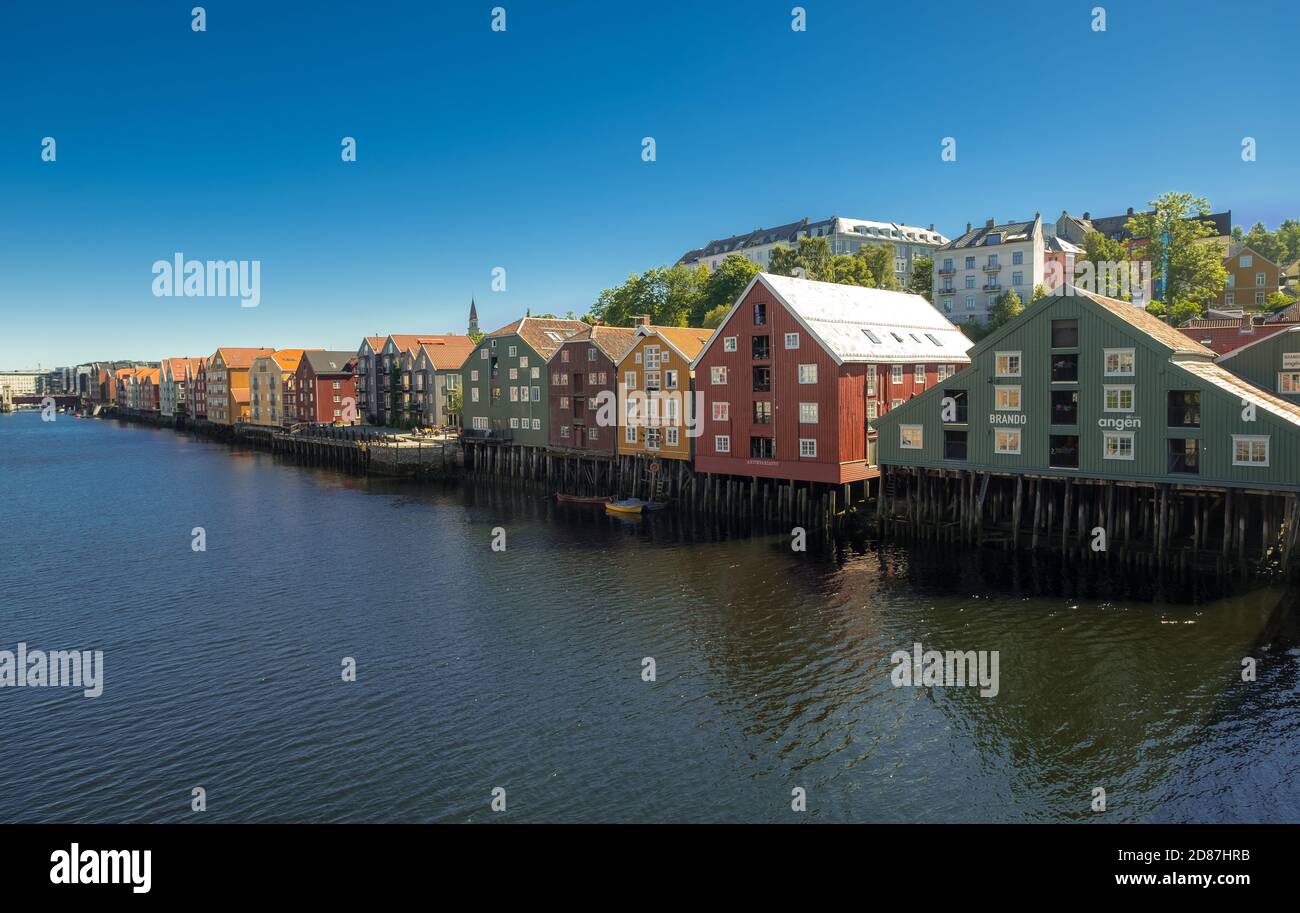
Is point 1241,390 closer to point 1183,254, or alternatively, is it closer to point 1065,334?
point 1065,334

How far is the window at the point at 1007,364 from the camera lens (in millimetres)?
43500

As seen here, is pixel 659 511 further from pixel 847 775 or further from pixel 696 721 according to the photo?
pixel 847 775

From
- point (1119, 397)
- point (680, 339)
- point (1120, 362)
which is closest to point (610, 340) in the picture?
point (680, 339)

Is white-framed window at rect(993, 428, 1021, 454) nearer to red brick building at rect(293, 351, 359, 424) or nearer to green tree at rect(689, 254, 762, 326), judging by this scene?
green tree at rect(689, 254, 762, 326)

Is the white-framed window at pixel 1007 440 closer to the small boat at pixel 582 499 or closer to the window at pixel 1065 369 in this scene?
the window at pixel 1065 369

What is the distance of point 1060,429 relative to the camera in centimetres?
4197

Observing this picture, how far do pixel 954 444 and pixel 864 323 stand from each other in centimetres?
1362

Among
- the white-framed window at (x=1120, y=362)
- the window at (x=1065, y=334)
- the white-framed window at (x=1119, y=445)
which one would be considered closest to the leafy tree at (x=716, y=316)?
the window at (x=1065, y=334)

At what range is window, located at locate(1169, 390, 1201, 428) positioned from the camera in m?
38.3

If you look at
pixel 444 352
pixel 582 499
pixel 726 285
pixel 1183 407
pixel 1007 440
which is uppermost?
pixel 726 285

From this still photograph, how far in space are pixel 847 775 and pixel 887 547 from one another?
26.2m

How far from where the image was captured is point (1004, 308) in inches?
3551
